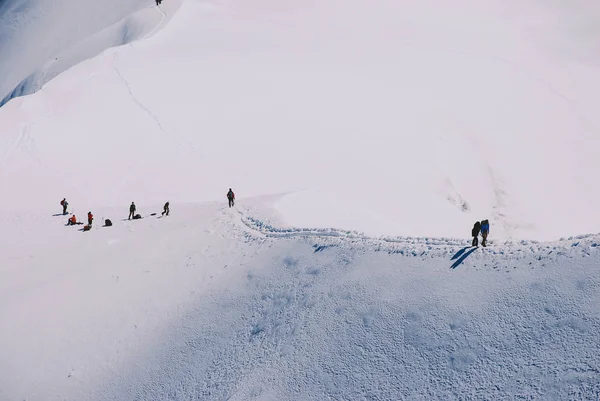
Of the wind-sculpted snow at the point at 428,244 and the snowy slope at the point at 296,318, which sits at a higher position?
the wind-sculpted snow at the point at 428,244

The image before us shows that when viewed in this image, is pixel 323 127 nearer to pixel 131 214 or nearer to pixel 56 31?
pixel 131 214

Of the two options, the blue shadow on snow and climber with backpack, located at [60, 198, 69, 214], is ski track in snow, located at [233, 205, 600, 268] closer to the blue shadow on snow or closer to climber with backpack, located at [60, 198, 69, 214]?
the blue shadow on snow

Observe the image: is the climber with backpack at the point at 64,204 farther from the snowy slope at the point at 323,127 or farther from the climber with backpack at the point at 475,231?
the climber with backpack at the point at 475,231

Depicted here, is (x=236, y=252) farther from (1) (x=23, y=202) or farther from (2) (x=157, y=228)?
(1) (x=23, y=202)

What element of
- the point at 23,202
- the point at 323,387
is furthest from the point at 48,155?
the point at 323,387

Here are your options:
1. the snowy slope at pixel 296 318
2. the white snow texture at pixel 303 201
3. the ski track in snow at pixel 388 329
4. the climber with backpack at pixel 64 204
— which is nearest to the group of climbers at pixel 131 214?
the climber with backpack at pixel 64 204

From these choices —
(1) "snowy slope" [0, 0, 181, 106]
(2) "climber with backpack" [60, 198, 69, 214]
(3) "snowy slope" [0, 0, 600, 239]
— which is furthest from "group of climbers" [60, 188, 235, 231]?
(1) "snowy slope" [0, 0, 181, 106]

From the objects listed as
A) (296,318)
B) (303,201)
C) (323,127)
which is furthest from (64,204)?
(323,127)
